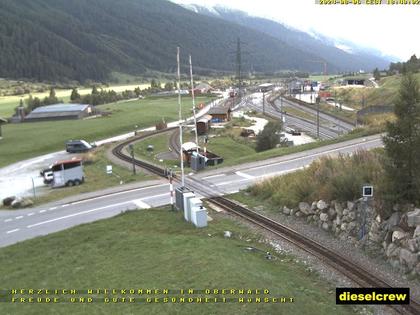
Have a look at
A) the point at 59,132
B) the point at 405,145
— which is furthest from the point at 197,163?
the point at 59,132

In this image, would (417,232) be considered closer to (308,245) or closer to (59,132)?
(308,245)

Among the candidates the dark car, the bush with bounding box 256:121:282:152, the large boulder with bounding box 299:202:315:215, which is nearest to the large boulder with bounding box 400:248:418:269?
the large boulder with bounding box 299:202:315:215

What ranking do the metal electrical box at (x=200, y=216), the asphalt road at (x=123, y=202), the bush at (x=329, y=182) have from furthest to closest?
the asphalt road at (x=123, y=202), the metal electrical box at (x=200, y=216), the bush at (x=329, y=182)

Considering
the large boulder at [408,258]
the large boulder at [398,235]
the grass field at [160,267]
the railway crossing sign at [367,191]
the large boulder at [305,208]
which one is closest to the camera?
the grass field at [160,267]

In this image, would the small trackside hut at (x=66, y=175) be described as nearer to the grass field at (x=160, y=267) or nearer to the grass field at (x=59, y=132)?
the grass field at (x=160, y=267)

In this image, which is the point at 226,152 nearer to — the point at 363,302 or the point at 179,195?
the point at 179,195

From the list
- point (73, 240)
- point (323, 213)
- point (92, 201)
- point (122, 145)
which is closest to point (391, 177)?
point (323, 213)

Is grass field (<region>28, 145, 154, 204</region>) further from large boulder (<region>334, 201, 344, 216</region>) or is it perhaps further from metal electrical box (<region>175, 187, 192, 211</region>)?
large boulder (<region>334, 201, 344, 216</region>)

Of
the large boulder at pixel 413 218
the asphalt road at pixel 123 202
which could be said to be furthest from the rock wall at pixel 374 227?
the asphalt road at pixel 123 202
